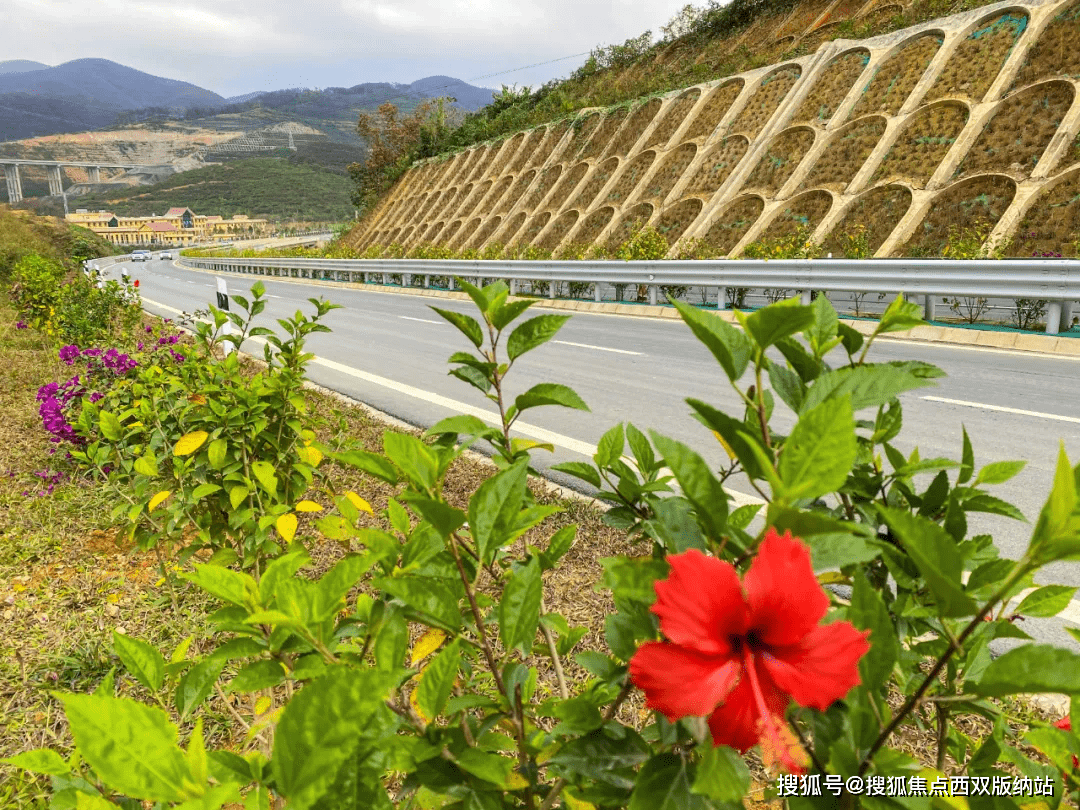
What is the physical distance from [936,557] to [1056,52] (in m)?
17.0

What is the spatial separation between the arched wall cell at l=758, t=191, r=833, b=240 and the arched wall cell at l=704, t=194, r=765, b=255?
1.69 ft

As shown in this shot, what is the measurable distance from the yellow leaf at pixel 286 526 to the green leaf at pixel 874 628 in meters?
1.85

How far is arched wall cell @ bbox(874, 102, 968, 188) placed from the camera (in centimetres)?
1325

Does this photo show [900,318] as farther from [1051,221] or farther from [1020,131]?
[1020,131]

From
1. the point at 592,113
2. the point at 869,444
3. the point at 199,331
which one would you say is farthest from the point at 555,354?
the point at 592,113

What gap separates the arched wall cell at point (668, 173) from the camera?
19.0 m

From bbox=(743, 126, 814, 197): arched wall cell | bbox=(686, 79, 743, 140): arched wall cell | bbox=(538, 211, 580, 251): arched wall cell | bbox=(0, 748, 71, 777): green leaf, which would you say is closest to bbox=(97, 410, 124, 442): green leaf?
bbox=(0, 748, 71, 777): green leaf

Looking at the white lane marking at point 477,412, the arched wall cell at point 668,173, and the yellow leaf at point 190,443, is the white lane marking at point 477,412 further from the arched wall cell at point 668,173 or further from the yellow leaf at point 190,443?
the arched wall cell at point 668,173

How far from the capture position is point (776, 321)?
636 mm

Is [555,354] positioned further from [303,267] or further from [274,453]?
[303,267]

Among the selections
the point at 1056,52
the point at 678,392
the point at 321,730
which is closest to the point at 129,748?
the point at 321,730

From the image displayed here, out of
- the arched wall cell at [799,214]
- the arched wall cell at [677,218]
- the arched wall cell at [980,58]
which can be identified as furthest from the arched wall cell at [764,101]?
the arched wall cell at [980,58]

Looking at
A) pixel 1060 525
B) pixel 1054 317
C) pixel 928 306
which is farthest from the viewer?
pixel 928 306

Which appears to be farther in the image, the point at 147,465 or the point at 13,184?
the point at 13,184
